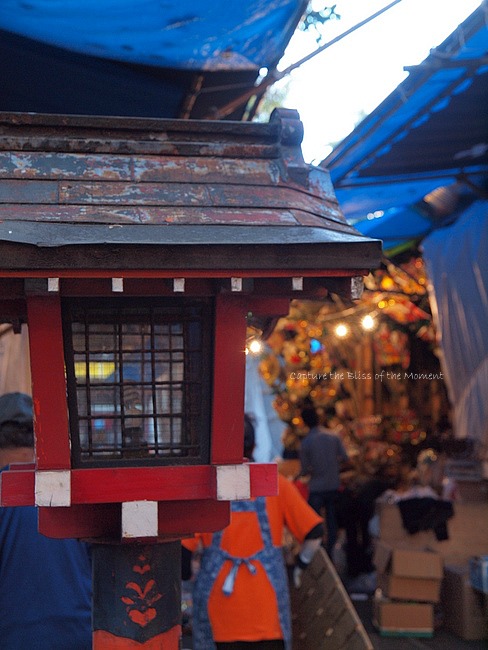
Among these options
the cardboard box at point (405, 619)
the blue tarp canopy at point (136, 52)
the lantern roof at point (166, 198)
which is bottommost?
the cardboard box at point (405, 619)

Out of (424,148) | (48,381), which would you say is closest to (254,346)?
(424,148)

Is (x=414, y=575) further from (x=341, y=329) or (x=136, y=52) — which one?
(x=136, y=52)

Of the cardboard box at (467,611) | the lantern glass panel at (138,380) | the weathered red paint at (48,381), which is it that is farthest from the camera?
the cardboard box at (467,611)

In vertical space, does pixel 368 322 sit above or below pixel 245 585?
above

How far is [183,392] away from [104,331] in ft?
1.41

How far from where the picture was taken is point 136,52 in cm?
644

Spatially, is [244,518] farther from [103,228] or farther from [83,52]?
[83,52]

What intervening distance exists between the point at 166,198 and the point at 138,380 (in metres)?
0.78

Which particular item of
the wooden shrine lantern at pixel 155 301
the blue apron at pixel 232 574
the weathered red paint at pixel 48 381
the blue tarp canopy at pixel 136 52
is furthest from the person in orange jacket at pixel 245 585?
the blue tarp canopy at pixel 136 52

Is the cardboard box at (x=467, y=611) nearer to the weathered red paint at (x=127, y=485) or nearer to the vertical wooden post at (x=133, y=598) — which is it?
the vertical wooden post at (x=133, y=598)

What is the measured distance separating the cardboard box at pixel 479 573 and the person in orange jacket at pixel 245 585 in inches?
126

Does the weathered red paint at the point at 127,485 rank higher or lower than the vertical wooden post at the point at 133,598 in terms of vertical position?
higher

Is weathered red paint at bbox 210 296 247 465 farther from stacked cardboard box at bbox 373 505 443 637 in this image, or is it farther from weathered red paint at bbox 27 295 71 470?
stacked cardboard box at bbox 373 505 443 637

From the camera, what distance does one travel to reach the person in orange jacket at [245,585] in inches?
186
